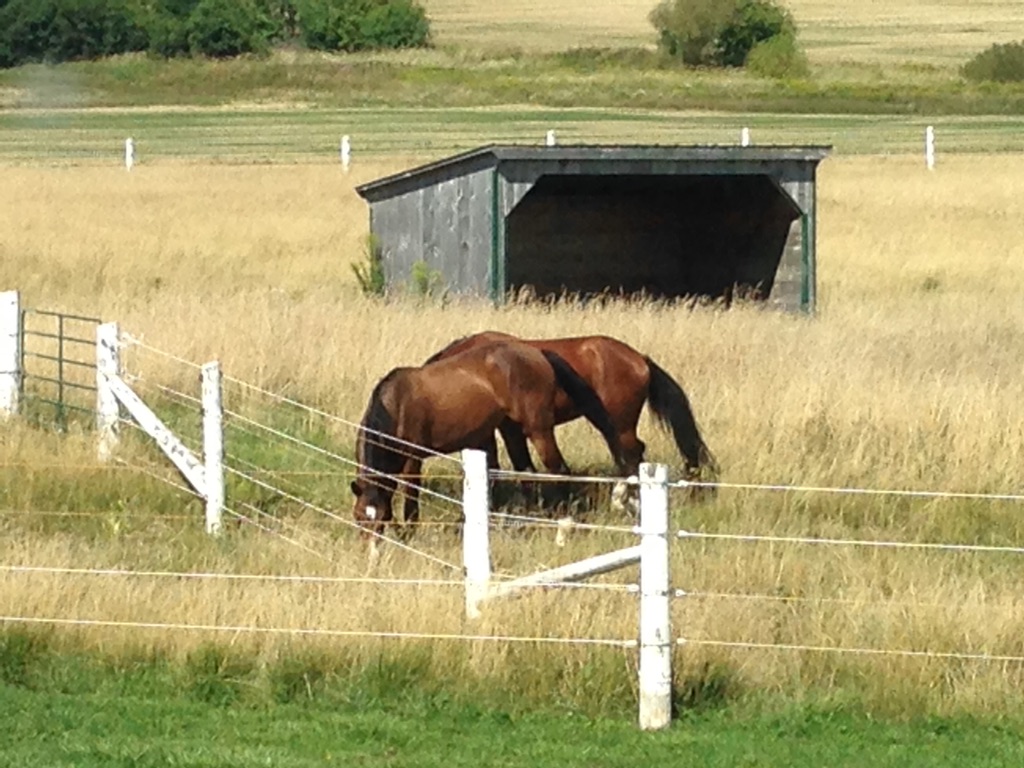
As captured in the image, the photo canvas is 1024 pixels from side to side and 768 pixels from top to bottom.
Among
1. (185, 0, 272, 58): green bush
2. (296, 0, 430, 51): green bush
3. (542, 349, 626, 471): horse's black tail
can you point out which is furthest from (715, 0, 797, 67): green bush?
(542, 349, 626, 471): horse's black tail

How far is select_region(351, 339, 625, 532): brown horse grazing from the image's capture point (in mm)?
10766

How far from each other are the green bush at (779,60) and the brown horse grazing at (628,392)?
6098cm

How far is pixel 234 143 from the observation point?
48.6 metres

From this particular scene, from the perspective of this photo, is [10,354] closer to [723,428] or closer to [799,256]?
[723,428]

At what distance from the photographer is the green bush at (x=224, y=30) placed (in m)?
72.9

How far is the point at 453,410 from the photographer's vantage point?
432 inches

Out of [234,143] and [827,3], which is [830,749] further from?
[827,3]

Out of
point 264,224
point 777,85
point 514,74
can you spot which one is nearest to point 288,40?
point 514,74

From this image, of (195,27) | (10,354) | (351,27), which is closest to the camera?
(10,354)

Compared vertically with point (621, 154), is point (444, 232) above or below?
below

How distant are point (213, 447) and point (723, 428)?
386 cm

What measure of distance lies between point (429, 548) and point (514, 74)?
6207cm

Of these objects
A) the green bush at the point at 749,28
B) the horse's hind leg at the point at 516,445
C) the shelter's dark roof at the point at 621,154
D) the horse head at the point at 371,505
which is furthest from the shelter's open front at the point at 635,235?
the green bush at the point at 749,28

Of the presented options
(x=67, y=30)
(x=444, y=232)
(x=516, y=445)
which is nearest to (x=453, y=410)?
(x=516, y=445)
